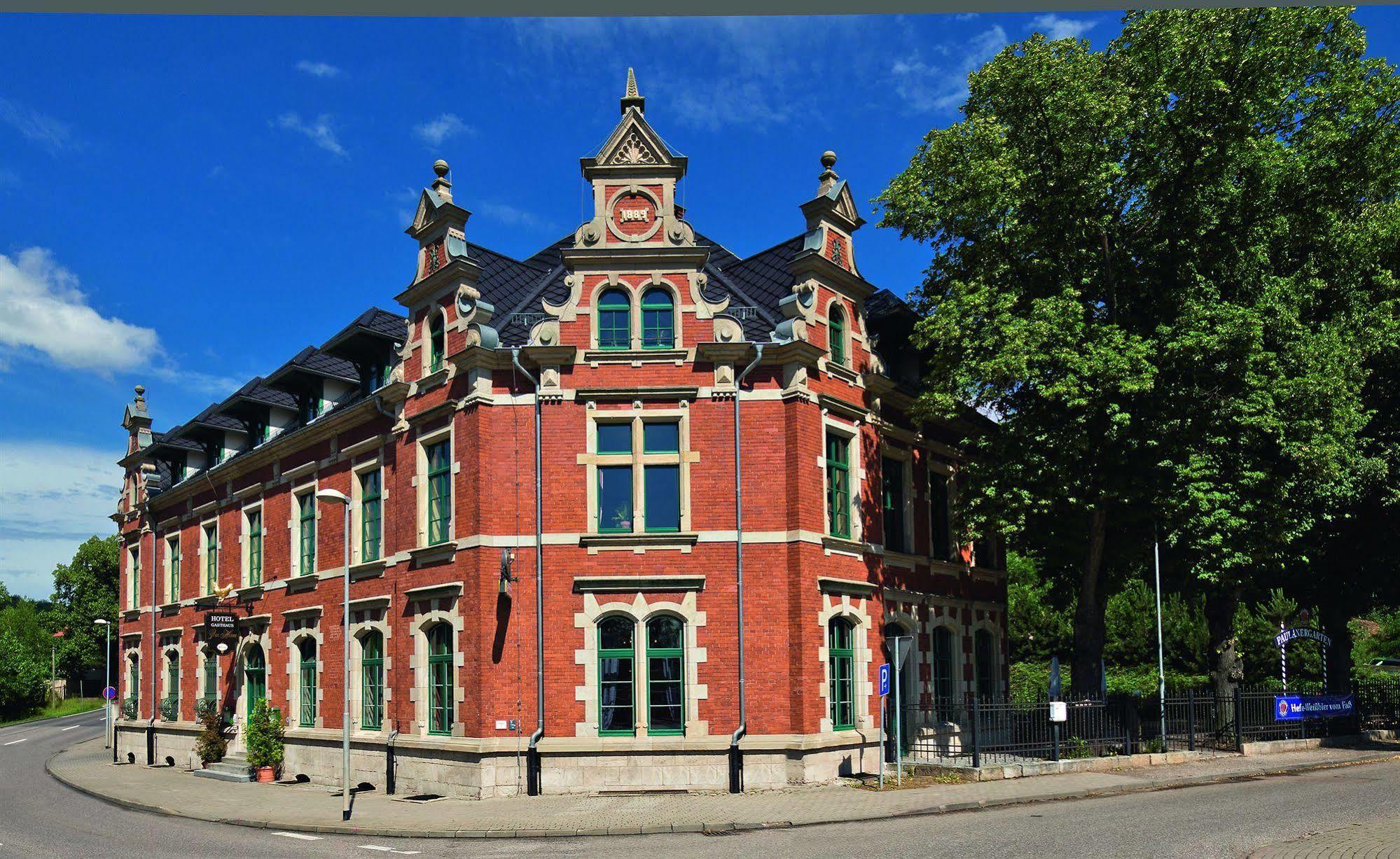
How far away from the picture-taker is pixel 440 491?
24859 millimetres

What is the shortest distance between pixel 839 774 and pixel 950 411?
8059mm

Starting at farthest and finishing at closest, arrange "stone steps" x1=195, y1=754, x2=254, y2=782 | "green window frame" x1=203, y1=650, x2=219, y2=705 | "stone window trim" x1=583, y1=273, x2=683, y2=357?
"green window frame" x1=203, y1=650, x2=219, y2=705, "stone steps" x1=195, y1=754, x2=254, y2=782, "stone window trim" x1=583, y1=273, x2=683, y2=357

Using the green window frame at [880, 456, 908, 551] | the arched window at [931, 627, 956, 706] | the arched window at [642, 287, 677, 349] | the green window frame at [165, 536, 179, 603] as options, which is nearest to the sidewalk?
the arched window at [931, 627, 956, 706]

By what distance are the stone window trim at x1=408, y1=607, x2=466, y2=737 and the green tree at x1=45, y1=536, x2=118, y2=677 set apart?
7288 cm

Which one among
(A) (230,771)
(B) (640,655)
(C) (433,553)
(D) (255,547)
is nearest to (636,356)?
(B) (640,655)

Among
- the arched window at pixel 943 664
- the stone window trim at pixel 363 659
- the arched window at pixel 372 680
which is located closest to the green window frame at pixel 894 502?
the arched window at pixel 943 664

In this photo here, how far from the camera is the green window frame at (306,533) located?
30.6 meters

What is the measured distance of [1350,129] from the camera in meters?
23.8

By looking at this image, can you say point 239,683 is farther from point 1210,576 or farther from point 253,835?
point 1210,576

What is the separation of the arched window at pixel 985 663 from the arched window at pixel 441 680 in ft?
46.4

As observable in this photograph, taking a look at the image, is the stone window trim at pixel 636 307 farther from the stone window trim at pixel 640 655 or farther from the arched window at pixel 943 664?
the arched window at pixel 943 664

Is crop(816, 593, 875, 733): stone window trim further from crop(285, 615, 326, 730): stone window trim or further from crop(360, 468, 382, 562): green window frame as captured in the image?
crop(285, 615, 326, 730): stone window trim

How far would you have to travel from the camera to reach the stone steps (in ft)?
96.4

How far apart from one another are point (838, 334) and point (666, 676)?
28.0 feet
